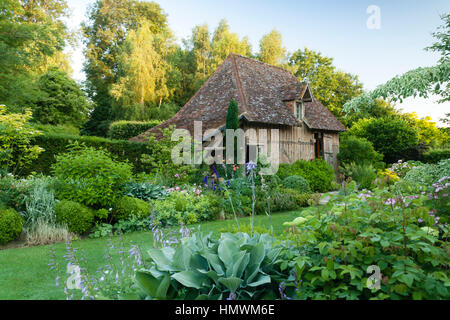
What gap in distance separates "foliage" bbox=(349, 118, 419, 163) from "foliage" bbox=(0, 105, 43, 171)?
66.2ft

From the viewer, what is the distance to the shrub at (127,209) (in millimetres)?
7582

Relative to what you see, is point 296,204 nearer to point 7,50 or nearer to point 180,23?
point 7,50

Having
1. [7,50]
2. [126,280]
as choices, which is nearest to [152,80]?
→ [7,50]

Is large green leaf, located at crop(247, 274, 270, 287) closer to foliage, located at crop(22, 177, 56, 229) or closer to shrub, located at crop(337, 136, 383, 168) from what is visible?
foliage, located at crop(22, 177, 56, 229)

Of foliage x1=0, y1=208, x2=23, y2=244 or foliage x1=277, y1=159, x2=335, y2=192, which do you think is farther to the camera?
foliage x1=277, y1=159, x2=335, y2=192

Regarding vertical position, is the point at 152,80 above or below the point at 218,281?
above

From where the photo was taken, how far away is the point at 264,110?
15664 millimetres

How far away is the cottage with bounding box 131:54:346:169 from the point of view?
15.4 metres

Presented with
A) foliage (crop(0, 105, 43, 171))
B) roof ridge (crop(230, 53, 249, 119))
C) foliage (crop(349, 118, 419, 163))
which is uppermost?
roof ridge (crop(230, 53, 249, 119))

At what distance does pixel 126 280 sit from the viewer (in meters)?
3.12

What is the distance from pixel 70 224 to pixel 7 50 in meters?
11.2

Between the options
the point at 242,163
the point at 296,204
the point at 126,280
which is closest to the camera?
the point at 126,280

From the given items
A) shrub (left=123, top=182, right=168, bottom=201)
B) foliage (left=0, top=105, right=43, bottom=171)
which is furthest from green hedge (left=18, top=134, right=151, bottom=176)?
shrub (left=123, top=182, right=168, bottom=201)

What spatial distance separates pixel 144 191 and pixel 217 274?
6721mm
